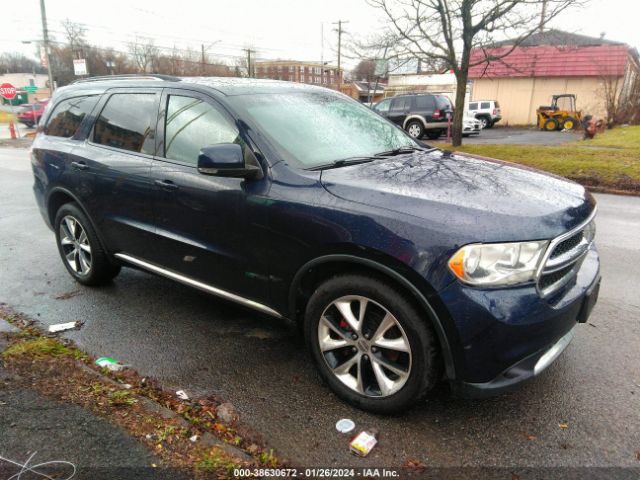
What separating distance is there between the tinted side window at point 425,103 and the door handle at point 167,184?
18066mm

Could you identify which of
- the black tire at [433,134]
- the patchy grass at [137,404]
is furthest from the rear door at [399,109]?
the patchy grass at [137,404]

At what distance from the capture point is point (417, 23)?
44.2 feet

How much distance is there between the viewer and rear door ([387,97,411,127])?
20.5 meters

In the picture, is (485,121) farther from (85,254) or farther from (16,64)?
(16,64)

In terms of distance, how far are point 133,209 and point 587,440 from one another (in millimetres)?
3344

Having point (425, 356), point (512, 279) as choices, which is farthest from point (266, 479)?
point (512, 279)

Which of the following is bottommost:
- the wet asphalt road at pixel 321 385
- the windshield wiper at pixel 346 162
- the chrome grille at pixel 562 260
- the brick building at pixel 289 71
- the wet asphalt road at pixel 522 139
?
the wet asphalt road at pixel 321 385

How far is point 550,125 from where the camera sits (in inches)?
1057

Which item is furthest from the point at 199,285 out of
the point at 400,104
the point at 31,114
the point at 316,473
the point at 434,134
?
the point at 31,114

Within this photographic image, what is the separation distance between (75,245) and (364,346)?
3.24 meters

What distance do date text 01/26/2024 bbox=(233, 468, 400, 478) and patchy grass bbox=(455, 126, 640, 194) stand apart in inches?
357

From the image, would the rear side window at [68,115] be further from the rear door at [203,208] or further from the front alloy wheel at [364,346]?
the front alloy wheel at [364,346]

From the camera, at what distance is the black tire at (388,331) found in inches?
94.3

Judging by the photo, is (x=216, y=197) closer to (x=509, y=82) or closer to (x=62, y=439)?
(x=62, y=439)
